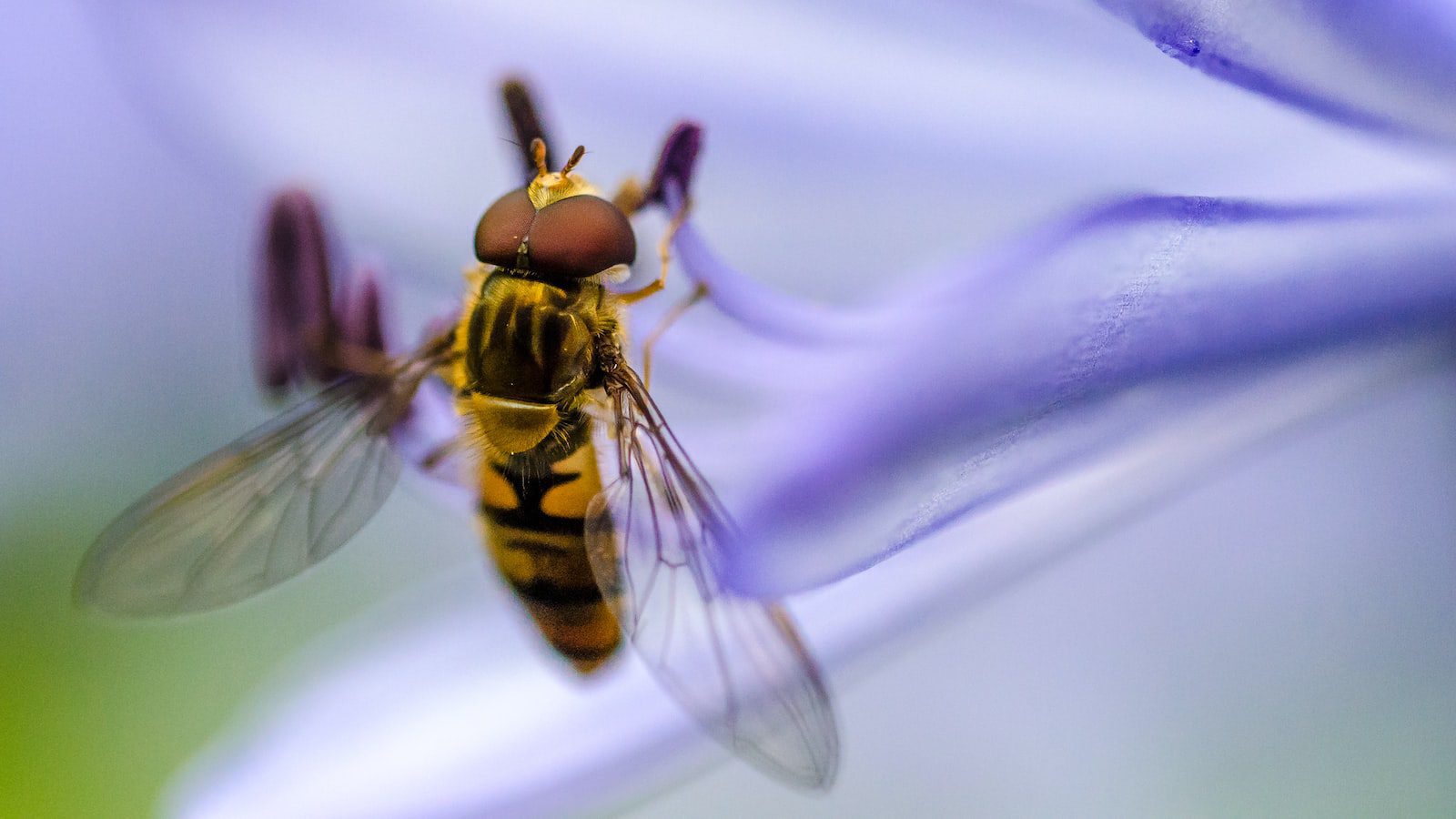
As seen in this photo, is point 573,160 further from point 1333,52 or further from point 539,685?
point 1333,52

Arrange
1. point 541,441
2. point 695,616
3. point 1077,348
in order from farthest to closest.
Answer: point 541,441 → point 695,616 → point 1077,348

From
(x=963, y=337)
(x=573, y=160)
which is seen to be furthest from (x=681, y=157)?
(x=963, y=337)

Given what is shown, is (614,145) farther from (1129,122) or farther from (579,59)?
(1129,122)

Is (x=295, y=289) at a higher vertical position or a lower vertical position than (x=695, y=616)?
higher

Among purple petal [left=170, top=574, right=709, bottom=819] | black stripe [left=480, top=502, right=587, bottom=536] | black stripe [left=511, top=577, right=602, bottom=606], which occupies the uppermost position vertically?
black stripe [left=480, top=502, right=587, bottom=536]

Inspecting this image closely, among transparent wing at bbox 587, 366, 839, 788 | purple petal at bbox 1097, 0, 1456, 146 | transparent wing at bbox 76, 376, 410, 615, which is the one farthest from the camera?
transparent wing at bbox 76, 376, 410, 615

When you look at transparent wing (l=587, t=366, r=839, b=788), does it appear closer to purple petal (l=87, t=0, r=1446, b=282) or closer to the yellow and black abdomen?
the yellow and black abdomen

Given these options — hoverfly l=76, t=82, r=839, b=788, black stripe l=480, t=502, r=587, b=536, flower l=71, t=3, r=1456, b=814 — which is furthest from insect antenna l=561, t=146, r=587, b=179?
black stripe l=480, t=502, r=587, b=536

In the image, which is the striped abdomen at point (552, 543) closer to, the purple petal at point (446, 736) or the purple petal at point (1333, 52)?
the purple petal at point (446, 736)
